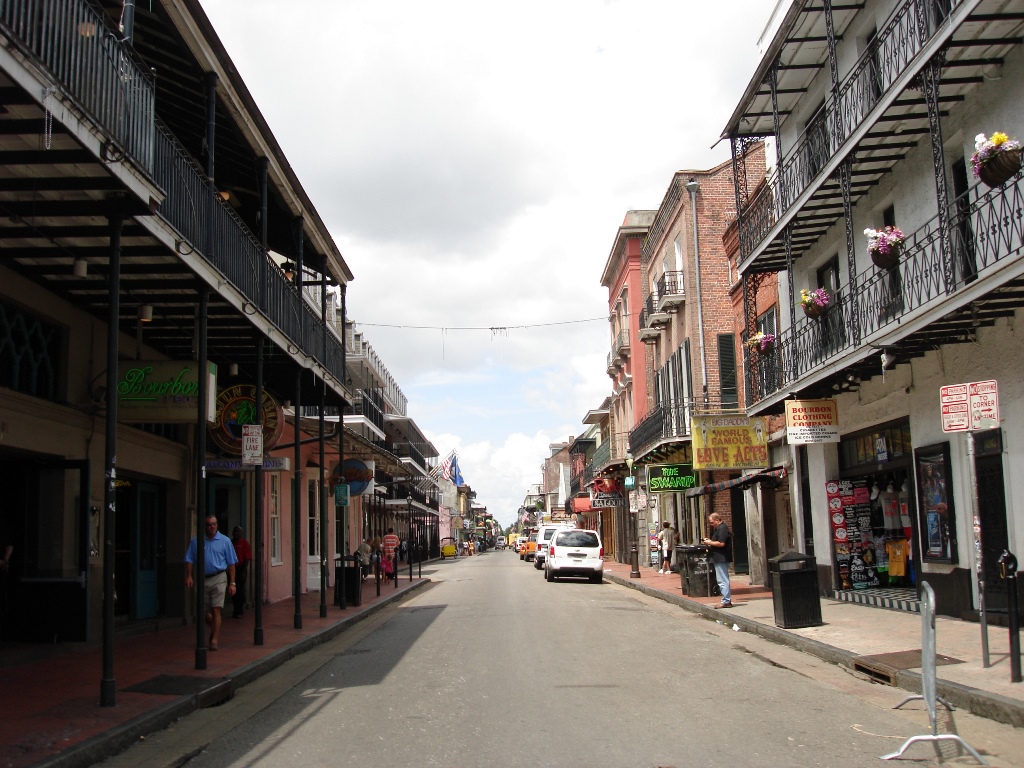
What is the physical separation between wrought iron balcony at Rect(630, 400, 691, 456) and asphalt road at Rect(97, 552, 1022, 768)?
52.4ft

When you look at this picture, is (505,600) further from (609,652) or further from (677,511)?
(677,511)

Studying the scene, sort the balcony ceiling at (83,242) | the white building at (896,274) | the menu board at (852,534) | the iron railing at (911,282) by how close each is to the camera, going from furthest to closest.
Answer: the menu board at (852,534) < the white building at (896,274) < the iron railing at (911,282) < the balcony ceiling at (83,242)

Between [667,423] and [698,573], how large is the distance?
1062 centimetres

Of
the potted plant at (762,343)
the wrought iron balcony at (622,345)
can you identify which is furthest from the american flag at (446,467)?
the potted plant at (762,343)

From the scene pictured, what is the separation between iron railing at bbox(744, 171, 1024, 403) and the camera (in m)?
11.4

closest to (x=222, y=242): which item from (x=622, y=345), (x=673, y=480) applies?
(x=673, y=480)

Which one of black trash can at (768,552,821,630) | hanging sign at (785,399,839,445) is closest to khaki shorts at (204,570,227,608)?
black trash can at (768,552,821,630)

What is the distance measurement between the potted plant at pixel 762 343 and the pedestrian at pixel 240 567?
10840 mm

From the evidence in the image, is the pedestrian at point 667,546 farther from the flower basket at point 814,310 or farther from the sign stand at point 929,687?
the sign stand at point 929,687

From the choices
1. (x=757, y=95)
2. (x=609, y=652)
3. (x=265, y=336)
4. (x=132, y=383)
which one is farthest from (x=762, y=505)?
(x=132, y=383)

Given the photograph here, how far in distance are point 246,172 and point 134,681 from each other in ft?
29.4

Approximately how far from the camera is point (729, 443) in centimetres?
2203

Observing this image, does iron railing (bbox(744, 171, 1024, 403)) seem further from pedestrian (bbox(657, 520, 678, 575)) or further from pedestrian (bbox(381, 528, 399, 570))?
pedestrian (bbox(381, 528, 399, 570))

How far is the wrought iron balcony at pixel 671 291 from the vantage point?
103ft
